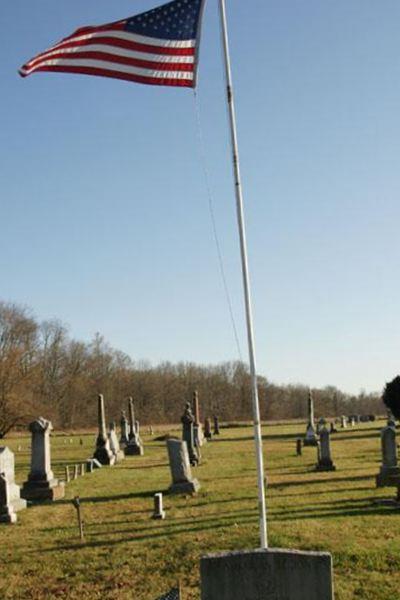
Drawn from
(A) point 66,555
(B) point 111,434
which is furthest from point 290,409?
(A) point 66,555

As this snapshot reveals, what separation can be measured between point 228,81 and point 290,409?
110m

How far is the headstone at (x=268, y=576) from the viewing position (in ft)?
15.7

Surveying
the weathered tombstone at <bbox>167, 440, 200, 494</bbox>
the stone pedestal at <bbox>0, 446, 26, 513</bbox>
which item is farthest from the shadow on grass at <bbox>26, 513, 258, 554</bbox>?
the stone pedestal at <bbox>0, 446, 26, 513</bbox>

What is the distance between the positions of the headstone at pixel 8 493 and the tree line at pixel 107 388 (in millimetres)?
44029

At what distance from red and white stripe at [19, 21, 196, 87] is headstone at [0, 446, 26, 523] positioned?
32.9ft

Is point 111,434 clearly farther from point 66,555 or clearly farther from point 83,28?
point 83,28

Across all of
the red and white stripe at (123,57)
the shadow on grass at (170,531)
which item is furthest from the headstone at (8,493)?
the red and white stripe at (123,57)

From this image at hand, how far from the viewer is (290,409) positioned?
376 ft

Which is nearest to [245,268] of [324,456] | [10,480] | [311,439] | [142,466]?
[10,480]

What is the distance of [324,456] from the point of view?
21484 millimetres

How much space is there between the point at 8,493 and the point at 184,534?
5.09 metres

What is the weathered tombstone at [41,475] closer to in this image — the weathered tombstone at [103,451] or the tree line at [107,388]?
the weathered tombstone at [103,451]

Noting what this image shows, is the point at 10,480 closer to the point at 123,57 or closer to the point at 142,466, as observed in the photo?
the point at 142,466

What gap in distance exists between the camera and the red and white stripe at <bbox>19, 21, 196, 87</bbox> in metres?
8.07
